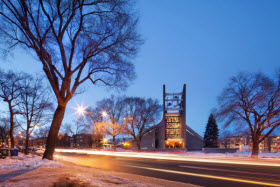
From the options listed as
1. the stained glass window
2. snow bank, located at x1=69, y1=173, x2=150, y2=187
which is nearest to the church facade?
the stained glass window

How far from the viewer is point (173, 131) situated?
53.4 metres

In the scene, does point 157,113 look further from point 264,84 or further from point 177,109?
point 264,84

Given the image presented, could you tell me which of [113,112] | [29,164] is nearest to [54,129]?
[29,164]

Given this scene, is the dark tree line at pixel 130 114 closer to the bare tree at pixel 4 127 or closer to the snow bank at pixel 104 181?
the bare tree at pixel 4 127

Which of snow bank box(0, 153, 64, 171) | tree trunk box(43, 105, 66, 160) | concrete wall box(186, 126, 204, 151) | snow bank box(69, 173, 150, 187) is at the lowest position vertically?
concrete wall box(186, 126, 204, 151)

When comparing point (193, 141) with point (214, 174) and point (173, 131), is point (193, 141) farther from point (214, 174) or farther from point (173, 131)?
point (214, 174)

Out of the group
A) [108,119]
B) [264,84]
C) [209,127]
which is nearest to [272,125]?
[264,84]

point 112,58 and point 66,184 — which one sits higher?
point 112,58

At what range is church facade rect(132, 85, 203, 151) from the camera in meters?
51.8

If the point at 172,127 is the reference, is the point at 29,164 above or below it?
below

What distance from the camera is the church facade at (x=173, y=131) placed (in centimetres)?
5181

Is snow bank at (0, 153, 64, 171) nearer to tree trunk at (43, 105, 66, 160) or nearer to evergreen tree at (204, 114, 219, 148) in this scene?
tree trunk at (43, 105, 66, 160)

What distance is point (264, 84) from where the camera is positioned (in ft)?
82.9

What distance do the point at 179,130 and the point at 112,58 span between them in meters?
41.9
